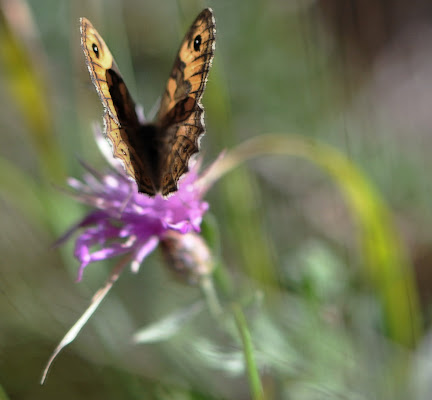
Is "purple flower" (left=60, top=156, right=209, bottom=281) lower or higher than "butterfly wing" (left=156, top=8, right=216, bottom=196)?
lower

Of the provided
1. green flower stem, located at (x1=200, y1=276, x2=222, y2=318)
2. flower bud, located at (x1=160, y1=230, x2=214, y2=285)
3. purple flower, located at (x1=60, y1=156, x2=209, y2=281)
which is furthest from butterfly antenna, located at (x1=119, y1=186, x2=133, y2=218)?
green flower stem, located at (x1=200, y1=276, x2=222, y2=318)

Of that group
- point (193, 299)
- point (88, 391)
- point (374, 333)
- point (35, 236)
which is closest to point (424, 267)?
point (374, 333)

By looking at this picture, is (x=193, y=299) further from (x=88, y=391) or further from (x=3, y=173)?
(x=3, y=173)

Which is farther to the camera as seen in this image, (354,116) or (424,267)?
(354,116)

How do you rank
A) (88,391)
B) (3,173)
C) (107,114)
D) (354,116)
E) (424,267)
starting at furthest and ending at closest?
(354,116), (424,267), (3,173), (88,391), (107,114)

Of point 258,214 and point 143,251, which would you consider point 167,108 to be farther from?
point 258,214

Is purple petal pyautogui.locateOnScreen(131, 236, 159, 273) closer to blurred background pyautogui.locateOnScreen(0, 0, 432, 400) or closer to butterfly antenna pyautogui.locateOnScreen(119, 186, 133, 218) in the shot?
butterfly antenna pyautogui.locateOnScreen(119, 186, 133, 218)
